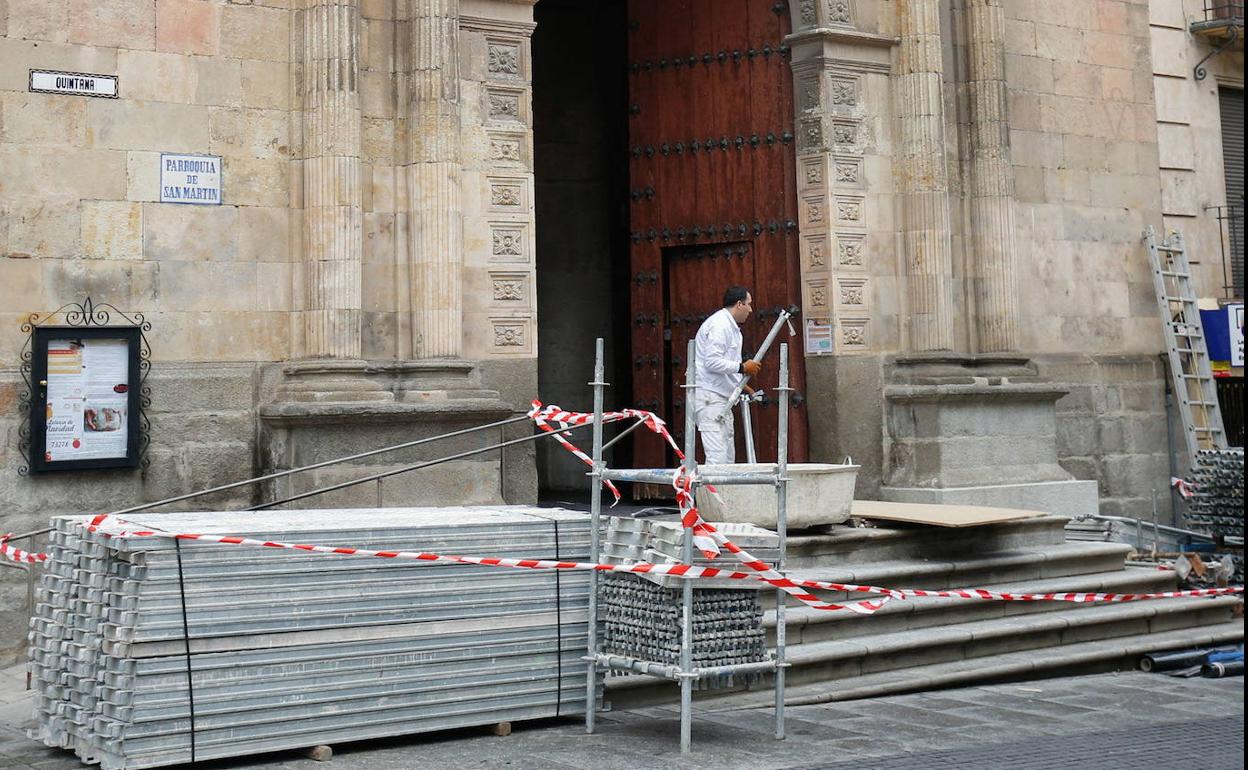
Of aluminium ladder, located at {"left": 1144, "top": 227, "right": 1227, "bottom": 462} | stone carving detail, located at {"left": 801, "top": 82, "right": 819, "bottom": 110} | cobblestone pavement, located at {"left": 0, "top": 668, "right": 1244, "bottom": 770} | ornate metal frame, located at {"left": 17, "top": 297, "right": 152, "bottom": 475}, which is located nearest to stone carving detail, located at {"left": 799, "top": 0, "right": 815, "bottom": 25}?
stone carving detail, located at {"left": 801, "top": 82, "right": 819, "bottom": 110}

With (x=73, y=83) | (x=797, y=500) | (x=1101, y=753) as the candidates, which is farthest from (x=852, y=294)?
(x=73, y=83)

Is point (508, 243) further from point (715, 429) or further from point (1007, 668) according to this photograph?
point (1007, 668)

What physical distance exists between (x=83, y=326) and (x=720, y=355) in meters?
4.42

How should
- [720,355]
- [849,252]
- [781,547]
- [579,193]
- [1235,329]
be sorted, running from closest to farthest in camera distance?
[781,547]
[720,355]
[849,252]
[1235,329]
[579,193]

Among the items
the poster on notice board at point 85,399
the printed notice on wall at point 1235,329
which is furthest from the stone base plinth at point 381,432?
the printed notice on wall at point 1235,329

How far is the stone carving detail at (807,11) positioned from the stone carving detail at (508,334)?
12.8ft

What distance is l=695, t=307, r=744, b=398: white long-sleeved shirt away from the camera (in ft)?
37.0

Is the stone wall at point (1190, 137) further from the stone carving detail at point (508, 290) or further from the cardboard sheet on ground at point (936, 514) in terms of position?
the stone carving detail at point (508, 290)

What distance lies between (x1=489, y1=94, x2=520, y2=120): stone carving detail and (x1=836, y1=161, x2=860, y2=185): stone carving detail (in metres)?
3.03

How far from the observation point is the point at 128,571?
22.3ft

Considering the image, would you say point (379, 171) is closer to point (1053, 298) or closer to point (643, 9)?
point (643, 9)

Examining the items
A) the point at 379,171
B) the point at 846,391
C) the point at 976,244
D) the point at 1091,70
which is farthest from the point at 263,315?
the point at 1091,70

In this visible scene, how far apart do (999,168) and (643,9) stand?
3523 mm

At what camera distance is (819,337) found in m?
13.1
